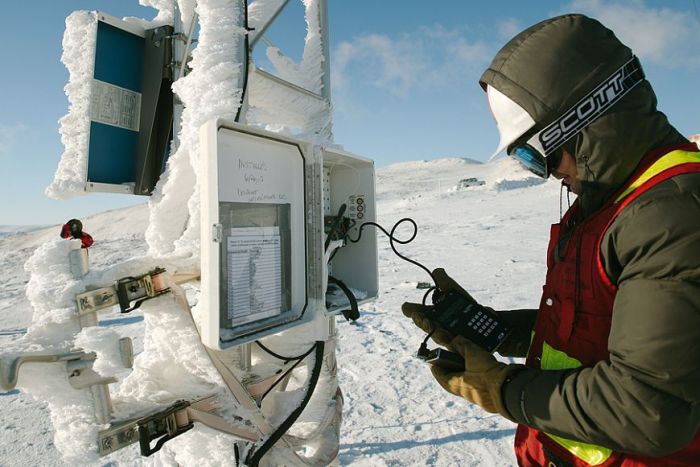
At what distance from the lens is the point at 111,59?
1831mm

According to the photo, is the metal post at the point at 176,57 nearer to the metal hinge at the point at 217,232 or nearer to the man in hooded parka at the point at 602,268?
the metal hinge at the point at 217,232

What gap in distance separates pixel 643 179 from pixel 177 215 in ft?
4.91

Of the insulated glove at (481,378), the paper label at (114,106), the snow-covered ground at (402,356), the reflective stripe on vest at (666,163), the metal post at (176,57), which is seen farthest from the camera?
the snow-covered ground at (402,356)

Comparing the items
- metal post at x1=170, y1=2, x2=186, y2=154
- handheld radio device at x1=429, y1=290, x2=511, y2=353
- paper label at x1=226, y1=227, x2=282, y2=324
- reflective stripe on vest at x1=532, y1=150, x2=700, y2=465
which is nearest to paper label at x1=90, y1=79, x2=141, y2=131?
metal post at x1=170, y1=2, x2=186, y2=154

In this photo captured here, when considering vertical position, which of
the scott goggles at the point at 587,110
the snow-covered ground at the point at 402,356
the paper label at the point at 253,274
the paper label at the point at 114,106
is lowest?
the snow-covered ground at the point at 402,356

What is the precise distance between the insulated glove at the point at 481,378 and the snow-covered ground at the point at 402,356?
99 centimetres

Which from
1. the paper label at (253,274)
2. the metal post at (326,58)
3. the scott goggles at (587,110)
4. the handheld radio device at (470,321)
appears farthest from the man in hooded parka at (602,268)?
the metal post at (326,58)

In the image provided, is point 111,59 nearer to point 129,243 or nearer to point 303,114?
Answer: point 303,114

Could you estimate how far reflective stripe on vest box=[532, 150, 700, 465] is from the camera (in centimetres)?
115

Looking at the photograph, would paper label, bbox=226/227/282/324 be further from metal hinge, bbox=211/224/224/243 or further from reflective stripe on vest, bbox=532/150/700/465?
reflective stripe on vest, bbox=532/150/700/465

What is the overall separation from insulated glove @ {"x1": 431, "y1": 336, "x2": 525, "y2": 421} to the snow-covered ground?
3.24ft

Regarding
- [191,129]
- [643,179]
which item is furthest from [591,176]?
[191,129]

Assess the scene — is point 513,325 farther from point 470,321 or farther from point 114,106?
point 114,106

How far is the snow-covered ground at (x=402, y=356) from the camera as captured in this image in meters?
2.94
